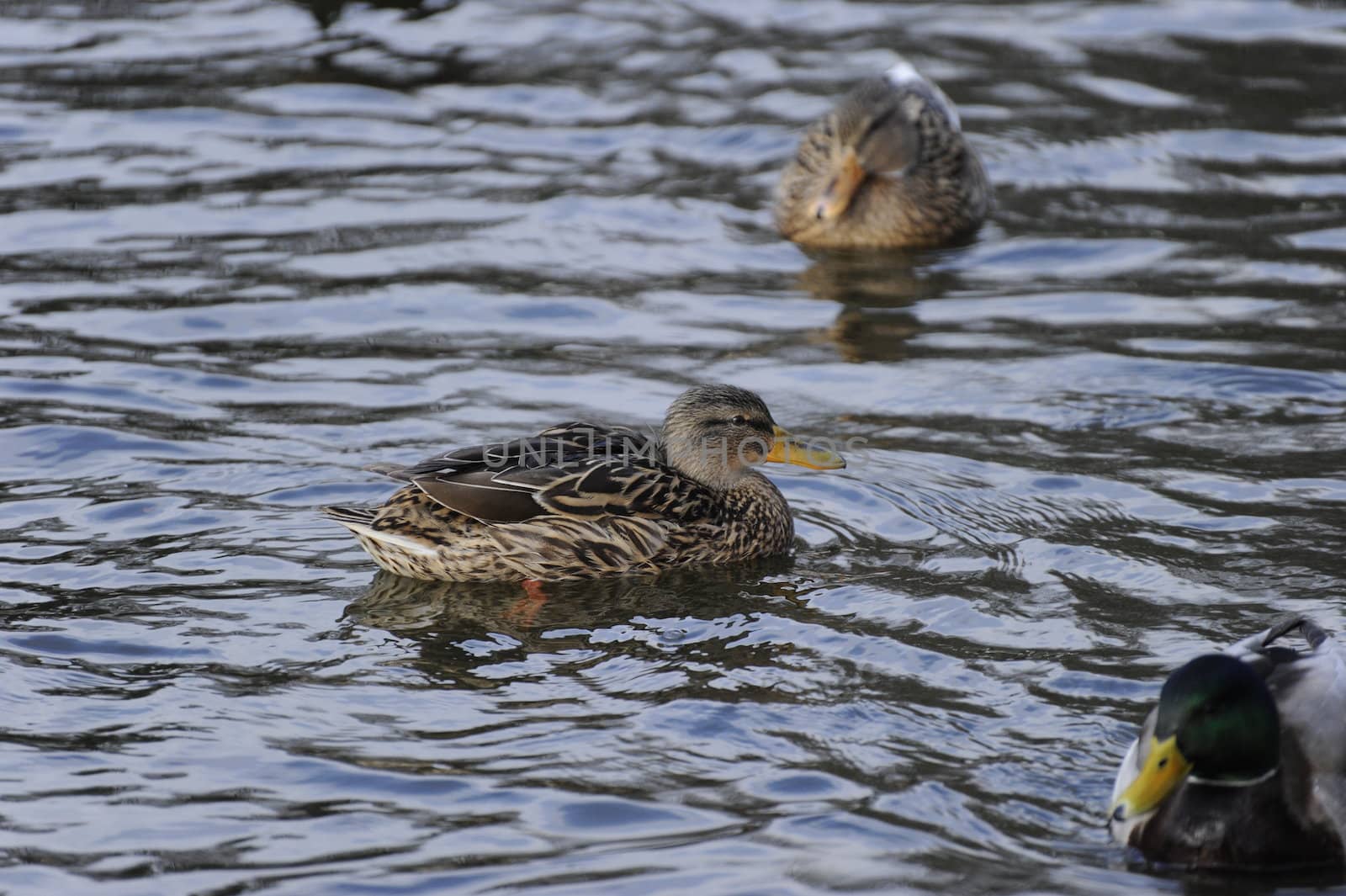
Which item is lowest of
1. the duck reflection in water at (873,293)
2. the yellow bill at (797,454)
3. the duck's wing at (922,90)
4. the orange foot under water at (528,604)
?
the orange foot under water at (528,604)

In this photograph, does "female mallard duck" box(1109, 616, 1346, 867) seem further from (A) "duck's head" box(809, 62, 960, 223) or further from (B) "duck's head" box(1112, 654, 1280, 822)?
(A) "duck's head" box(809, 62, 960, 223)

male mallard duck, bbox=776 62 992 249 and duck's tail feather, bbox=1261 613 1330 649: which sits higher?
male mallard duck, bbox=776 62 992 249

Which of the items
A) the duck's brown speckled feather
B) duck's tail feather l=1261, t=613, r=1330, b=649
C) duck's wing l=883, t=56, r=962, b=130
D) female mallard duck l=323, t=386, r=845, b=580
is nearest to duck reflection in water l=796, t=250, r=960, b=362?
duck's wing l=883, t=56, r=962, b=130

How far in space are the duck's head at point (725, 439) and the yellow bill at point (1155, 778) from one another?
10.4 ft

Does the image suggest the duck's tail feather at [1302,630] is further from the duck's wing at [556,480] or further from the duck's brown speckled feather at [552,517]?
the duck's wing at [556,480]

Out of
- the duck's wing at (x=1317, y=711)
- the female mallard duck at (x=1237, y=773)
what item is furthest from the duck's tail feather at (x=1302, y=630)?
the female mallard duck at (x=1237, y=773)

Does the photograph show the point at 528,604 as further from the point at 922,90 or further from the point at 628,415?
the point at 922,90

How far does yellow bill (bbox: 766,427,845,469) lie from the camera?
349 inches

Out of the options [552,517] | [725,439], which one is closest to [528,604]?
[552,517]

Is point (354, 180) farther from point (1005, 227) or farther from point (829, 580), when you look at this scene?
point (829, 580)

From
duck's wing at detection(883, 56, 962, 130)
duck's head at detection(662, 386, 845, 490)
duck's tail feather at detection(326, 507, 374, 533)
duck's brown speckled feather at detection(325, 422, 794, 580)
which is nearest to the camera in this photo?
duck's tail feather at detection(326, 507, 374, 533)

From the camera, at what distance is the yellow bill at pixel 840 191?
12867 mm

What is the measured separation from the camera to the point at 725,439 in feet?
29.0

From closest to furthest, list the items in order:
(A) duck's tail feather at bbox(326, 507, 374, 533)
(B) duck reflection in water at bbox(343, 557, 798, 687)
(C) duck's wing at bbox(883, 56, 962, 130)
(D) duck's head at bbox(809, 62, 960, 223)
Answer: (B) duck reflection in water at bbox(343, 557, 798, 687), (A) duck's tail feather at bbox(326, 507, 374, 533), (D) duck's head at bbox(809, 62, 960, 223), (C) duck's wing at bbox(883, 56, 962, 130)
